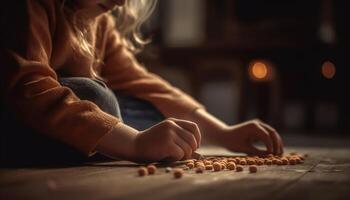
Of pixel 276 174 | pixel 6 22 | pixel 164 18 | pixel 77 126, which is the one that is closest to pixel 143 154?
pixel 77 126

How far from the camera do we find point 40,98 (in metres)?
0.98

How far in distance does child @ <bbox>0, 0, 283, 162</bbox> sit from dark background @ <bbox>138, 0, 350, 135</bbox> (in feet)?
6.55

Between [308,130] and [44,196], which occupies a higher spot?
[44,196]

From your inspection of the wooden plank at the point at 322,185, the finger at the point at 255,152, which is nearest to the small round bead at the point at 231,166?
the wooden plank at the point at 322,185

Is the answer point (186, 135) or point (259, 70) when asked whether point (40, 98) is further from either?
point (259, 70)

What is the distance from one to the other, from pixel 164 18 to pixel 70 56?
3109 mm

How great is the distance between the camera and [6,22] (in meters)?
1.02

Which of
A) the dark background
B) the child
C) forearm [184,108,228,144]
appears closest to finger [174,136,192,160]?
the child

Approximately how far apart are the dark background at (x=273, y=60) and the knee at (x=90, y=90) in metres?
2.19

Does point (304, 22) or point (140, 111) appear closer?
point (140, 111)

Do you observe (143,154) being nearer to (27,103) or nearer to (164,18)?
(27,103)

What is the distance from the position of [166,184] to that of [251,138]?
1.64ft

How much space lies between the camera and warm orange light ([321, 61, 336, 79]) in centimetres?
328

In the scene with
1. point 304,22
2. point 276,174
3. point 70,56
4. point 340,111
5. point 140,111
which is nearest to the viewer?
point 276,174
